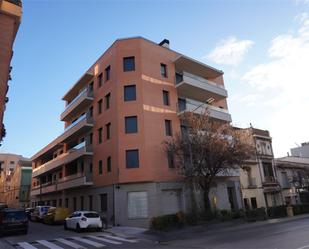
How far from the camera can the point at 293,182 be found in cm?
4175

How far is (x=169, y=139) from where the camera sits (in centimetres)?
2841

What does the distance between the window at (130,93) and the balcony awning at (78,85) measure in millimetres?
8185

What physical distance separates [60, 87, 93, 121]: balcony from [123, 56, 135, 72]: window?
6788 millimetres

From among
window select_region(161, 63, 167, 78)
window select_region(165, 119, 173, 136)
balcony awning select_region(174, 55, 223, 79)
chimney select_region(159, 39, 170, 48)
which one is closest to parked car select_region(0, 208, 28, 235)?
window select_region(165, 119, 173, 136)

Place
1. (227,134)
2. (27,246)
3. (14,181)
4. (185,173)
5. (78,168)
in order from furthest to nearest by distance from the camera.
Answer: (14,181) < (78,168) < (227,134) < (185,173) < (27,246)

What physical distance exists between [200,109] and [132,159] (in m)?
9.55

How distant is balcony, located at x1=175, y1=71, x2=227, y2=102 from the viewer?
102 feet

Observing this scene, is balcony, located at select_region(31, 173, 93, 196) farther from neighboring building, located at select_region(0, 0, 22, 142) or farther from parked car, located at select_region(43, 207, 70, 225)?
neighboring building, located at select_region(0, 0, 22, 142)

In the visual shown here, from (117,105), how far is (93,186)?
9.07 metres

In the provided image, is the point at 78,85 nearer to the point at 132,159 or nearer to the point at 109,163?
the point at 109,163

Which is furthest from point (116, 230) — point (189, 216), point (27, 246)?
point (27, 246)

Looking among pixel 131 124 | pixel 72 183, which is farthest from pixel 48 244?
pixel 72 183

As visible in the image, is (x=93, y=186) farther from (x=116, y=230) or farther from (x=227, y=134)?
(x=227, y=134)

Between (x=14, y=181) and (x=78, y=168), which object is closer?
(x=78, y=168)
